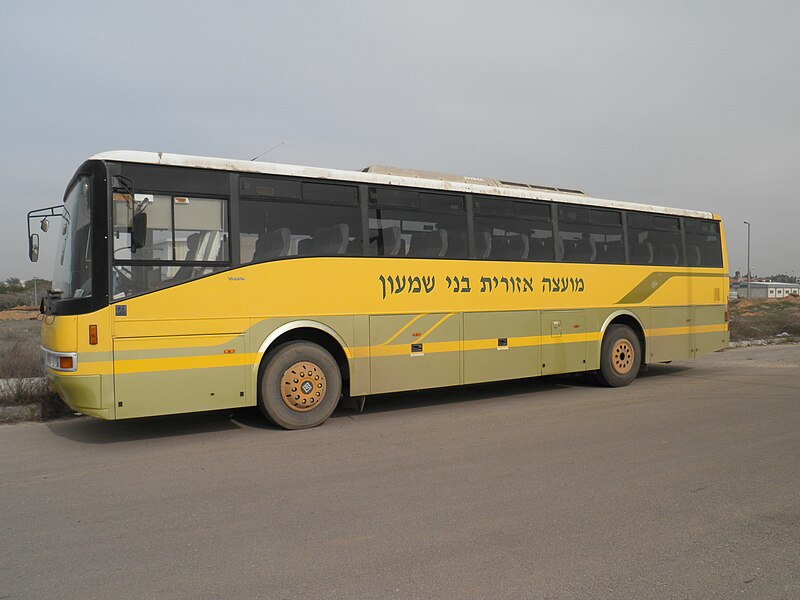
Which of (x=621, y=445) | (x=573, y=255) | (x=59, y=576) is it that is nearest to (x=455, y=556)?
(x=59, y=576)

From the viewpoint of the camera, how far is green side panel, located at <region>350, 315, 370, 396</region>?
8648 mm

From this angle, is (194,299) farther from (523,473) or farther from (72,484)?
(523,473)

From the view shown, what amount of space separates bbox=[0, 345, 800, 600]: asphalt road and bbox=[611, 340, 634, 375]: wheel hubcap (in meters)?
2.82

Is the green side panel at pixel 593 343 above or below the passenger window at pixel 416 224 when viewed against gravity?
below

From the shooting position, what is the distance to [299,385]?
322 inches

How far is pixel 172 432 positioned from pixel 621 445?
553cm

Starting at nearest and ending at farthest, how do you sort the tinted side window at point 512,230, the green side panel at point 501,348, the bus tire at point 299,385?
the bus tire at point 299,385 < the green side panel at point 501,348 < the tinted side window at point 512,230

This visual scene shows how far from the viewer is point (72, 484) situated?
5.88m

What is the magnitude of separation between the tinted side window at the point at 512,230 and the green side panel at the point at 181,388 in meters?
4.27

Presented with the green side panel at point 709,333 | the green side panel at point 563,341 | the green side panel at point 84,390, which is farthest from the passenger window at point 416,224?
the green side panel at point 709,333

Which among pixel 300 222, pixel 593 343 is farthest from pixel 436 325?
pixel 593 343

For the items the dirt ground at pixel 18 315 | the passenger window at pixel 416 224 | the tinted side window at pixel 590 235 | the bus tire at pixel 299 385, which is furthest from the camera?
the dirt ground at pixel 18 315

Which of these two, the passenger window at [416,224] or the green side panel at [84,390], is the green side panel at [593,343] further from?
the green side panel at [84,390]

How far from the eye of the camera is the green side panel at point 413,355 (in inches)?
350
